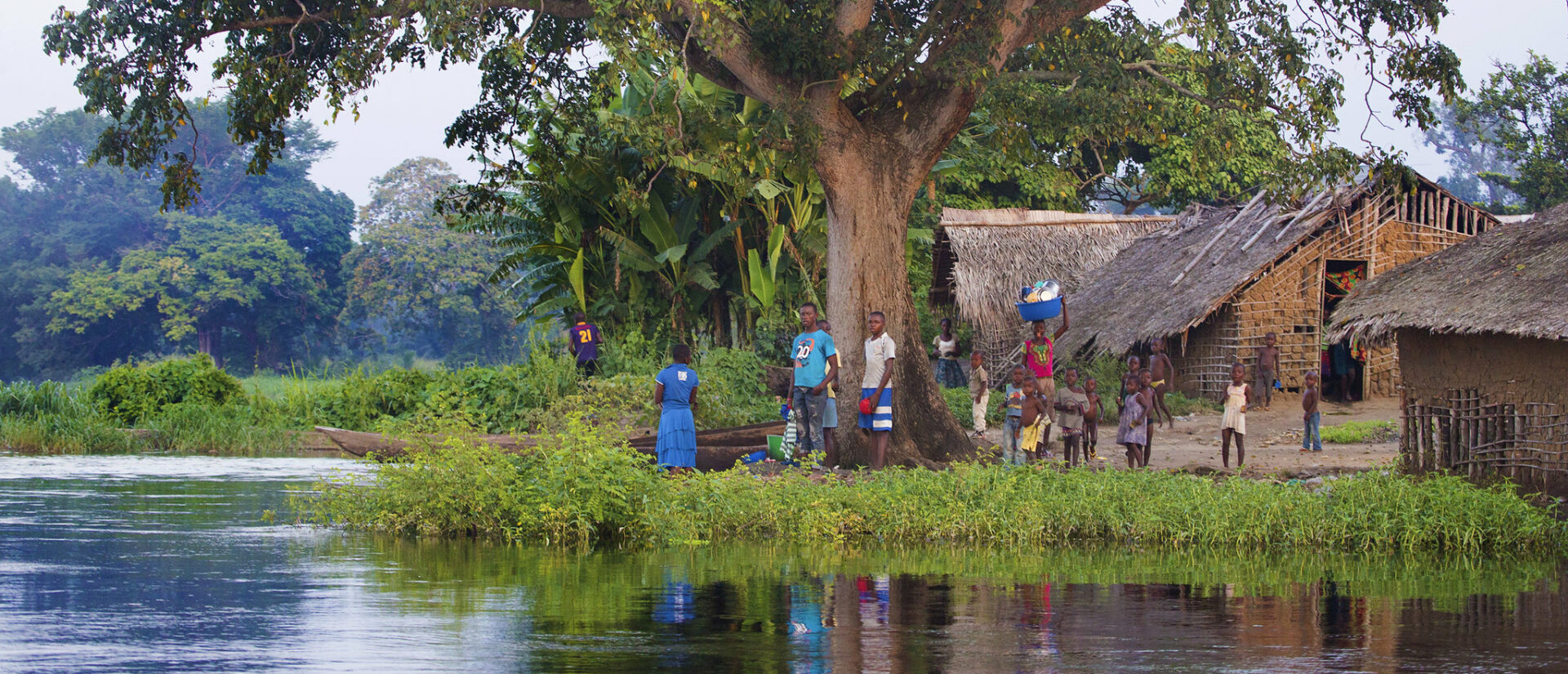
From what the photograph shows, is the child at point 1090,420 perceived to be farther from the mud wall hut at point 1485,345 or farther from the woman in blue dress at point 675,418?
the woman in blue dress at point 675,418

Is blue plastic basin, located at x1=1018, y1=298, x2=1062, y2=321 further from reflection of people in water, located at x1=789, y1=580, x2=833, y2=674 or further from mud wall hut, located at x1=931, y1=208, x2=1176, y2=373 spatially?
reflection of people in water, located at x1=789, y1=580, x2=833, y2=674

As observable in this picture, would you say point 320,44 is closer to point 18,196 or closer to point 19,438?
point 19,438

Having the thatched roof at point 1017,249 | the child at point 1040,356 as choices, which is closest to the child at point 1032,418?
the child at point 1040,356

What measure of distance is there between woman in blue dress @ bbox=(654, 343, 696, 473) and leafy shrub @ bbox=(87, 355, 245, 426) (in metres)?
14.0

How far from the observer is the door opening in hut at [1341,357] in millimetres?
24734

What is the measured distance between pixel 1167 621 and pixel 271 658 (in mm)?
4077

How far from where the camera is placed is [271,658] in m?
5.79

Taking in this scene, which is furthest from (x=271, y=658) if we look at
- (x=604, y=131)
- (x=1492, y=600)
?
(x=604, y=131)

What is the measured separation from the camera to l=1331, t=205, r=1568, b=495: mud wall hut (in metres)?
11.5

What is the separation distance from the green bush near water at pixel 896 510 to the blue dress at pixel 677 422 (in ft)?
4.08

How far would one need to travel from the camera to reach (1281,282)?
78.4 ft

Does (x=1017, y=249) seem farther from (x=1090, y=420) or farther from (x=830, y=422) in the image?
(x=830, y=422)

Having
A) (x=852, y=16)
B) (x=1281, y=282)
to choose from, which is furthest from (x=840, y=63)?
(x=1281, y=282)

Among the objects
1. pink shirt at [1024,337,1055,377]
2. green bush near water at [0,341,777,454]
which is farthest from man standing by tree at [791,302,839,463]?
green bush near water at [0,341,777,454]
